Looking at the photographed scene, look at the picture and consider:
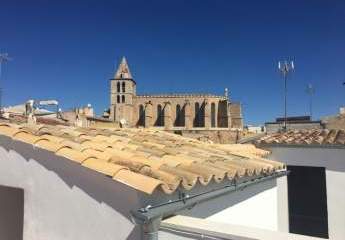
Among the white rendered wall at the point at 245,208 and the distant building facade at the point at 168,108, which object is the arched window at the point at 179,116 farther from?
the white rendered wall at the point at 245,208

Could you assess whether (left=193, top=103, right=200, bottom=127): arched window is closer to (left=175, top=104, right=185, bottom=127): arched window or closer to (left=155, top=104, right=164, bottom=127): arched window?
(left=175, top=104, right=185, bottom=127): arched window

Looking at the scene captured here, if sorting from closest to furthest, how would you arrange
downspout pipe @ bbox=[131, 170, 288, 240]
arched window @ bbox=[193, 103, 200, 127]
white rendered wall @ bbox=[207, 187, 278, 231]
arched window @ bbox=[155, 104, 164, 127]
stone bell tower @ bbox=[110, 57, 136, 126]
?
downspout pipe @ bbox=[131, 170, 288, 240] < white rendered wall @ bbox=[207, 187, 278, 231] < stone bell tower @ bbox=[110, 57, 136, 126] < arched window @ bbox=[155, 104, 164, 127] < arched window @ bbox=[193, 103, 200, 127]

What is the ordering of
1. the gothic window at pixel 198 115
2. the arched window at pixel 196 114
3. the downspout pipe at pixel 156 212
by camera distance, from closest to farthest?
1. the downspout pipe at pixel 156 212
2. the gothic window at pixel 198 115
3. the arched window at pixel 196 114

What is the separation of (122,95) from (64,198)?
78.0 m

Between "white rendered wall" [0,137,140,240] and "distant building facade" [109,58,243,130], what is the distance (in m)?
72.3

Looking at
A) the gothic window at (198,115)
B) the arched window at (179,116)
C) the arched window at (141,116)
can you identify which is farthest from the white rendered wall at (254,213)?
the arched window at (179,116)

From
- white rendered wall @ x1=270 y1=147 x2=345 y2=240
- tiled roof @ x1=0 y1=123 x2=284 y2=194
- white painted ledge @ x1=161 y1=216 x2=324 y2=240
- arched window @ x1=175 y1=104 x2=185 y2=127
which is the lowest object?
white rendered wall @ x1=270 y1=147 x2=345 y2=240

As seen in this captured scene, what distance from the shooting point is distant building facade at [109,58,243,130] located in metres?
78.6

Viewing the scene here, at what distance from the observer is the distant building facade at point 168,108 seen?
3093 inches

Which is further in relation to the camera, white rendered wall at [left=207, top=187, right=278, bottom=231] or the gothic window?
the gothic window

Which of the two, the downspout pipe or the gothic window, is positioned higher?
the gothic window

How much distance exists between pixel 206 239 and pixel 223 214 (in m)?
1.81

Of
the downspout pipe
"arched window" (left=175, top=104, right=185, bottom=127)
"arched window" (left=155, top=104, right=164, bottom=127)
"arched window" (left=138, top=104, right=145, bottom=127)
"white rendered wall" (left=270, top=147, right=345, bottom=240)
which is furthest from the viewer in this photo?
"arched window" (left=175, top=104, right=185, bottom=127)

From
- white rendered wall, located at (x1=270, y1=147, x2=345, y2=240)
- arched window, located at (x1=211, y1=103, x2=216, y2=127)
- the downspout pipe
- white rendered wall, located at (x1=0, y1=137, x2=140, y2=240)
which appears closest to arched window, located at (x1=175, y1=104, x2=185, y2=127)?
arched window, located at (x1=211, y1=103, x2=216, y2=127)
